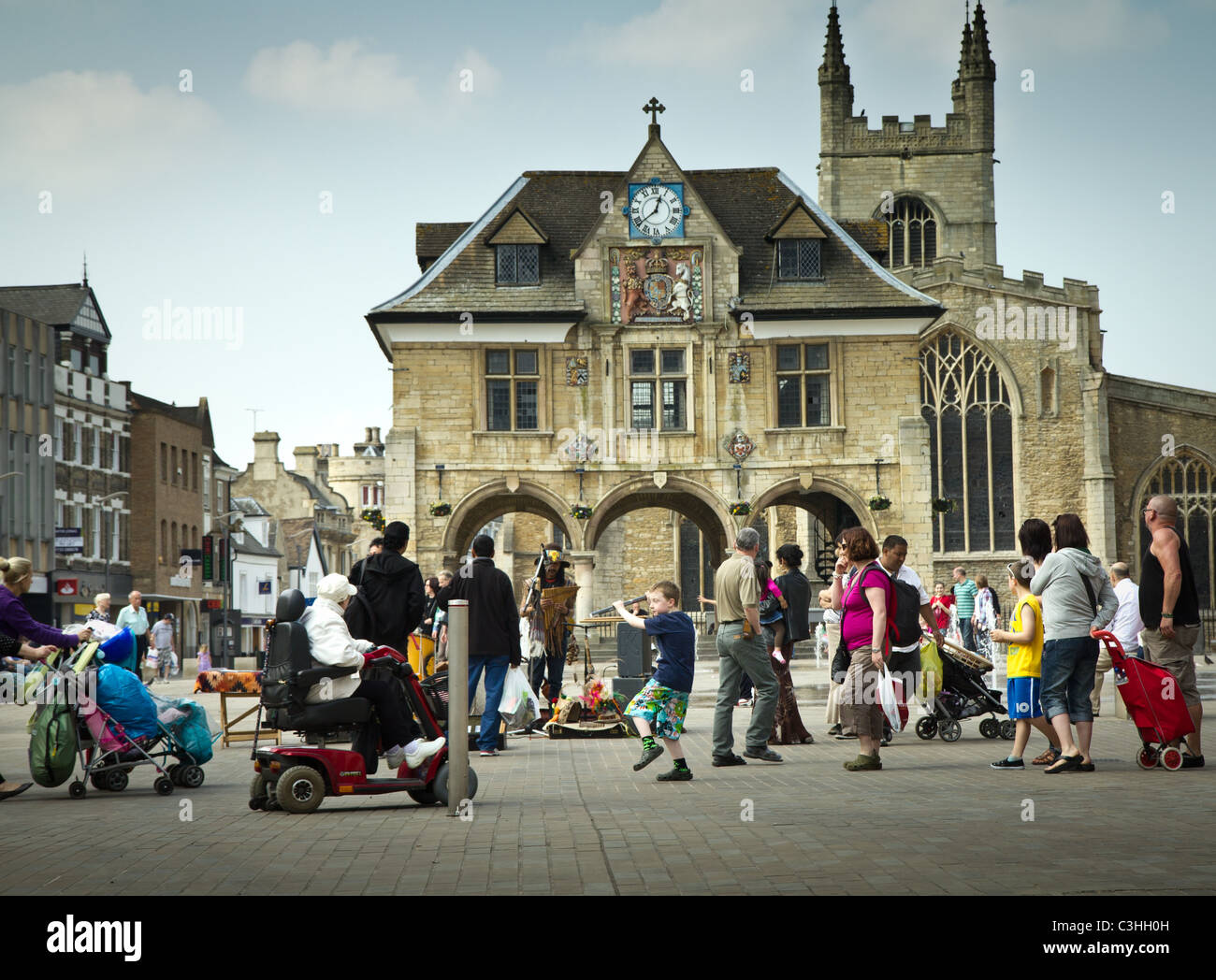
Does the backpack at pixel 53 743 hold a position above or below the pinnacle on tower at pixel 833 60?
below

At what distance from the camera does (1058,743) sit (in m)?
11.3

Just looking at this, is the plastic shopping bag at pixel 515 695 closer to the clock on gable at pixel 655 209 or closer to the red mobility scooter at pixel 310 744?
the red mobility scooter at pixel 310 744

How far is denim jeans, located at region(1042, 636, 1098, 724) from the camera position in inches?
425

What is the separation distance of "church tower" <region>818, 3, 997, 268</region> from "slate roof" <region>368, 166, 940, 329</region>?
25633 millimetres

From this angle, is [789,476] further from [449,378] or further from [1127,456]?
[1127,456]

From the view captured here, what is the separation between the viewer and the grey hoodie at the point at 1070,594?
429 inches

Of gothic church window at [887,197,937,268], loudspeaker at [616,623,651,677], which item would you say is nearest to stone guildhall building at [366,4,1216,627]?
loudspeaker at [616,623,651,677]

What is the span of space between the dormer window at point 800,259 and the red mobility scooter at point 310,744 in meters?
26.2

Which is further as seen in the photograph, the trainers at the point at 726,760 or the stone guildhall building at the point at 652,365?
the stone guildhall building at the point at 652,365

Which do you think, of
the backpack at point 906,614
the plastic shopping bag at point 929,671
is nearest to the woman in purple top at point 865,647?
the backpack at point 906,614

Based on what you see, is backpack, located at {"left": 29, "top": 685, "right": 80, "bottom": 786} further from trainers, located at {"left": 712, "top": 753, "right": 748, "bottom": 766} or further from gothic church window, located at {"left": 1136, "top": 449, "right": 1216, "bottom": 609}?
gothic church window, located at {"left": 1136, "top": 449, "right": 1216, "bottom": 609}

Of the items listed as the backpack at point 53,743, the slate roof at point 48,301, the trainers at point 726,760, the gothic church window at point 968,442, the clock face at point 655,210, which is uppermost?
the slate roof at point 48,301
